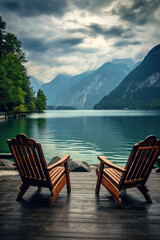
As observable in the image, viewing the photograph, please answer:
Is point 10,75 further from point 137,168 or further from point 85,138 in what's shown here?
point 137,168

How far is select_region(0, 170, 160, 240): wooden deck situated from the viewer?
3029 millimetres

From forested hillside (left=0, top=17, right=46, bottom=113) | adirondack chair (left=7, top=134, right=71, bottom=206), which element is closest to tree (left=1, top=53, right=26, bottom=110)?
forested hillside (left=0, top=17, right=46, bottom=113)

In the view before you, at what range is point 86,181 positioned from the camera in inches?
217

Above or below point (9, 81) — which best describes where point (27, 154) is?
below

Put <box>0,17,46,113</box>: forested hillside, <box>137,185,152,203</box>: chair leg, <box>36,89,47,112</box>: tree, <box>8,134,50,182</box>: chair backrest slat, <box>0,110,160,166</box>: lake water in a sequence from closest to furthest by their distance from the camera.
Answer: <box>8,134,50,182</box>: chair backrest slat < <box>137,185,152,203</box>: chair leg < <box>0,110,160,166</box>: lake water < <box>0,17,46,113</box>: forested hillside < <box>36,89,47,112</box>: tree

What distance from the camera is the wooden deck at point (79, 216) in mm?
3029

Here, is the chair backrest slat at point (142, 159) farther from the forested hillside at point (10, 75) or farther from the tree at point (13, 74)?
the tree at point (13, 74)

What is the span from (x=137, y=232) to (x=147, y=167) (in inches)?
53.2

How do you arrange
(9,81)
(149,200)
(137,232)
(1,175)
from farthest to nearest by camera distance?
(9,81)
(1,175)
(149,200)
(137,232)

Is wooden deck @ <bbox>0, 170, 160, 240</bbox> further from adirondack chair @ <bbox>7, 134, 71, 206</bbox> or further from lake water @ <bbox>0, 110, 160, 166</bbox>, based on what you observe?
lake water @ <bbox>0, 110, 160, 166</bbox>

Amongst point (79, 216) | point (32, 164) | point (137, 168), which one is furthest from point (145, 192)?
point (32, 164)

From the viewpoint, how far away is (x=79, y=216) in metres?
3.54

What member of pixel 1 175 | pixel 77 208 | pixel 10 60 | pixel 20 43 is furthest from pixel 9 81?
pixel 77 208

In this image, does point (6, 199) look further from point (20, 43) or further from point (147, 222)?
point (20, 43)
